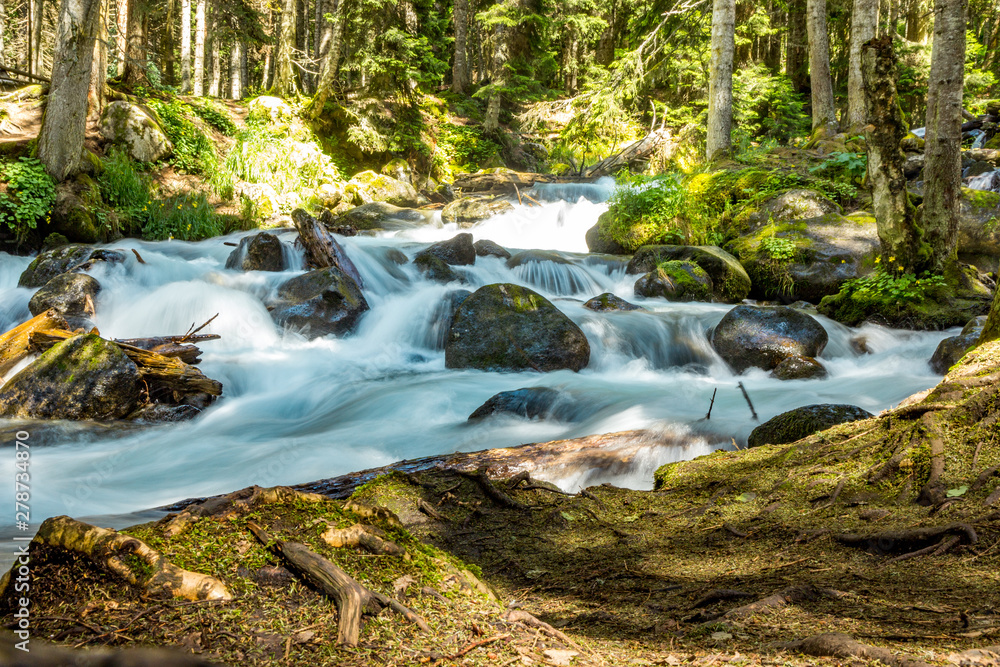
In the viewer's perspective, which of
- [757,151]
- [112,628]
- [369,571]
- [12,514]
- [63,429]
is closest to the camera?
[112,628]

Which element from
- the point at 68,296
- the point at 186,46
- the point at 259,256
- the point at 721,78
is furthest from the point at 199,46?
the point at 721,78

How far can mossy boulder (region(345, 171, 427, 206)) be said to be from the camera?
17.8 meters

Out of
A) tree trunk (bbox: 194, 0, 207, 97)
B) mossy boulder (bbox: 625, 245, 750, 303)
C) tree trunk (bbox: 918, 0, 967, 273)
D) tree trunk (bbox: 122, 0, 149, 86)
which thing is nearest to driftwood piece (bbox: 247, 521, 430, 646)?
tree trunk (bbox: 918, 0, 967, 273)

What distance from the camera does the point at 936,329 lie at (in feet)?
28.9

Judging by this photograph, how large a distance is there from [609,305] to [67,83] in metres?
10.5

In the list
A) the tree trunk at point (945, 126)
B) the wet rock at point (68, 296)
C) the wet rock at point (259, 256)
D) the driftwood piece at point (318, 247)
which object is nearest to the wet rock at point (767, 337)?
the tree trunk at point (945, 126)

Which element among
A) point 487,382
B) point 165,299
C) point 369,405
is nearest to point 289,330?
point 165,299

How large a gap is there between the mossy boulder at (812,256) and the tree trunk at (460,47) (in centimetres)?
1947

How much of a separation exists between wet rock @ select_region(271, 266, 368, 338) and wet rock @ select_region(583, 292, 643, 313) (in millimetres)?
3654

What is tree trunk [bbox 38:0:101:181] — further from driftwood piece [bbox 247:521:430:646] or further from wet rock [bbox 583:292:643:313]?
driftwood piece [bbox 247:521:430:646]

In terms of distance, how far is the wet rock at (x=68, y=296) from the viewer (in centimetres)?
808

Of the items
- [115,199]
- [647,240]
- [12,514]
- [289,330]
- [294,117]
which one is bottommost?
[12,514]

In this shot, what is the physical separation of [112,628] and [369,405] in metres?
5.87

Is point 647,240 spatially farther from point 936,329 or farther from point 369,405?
point 369,405
